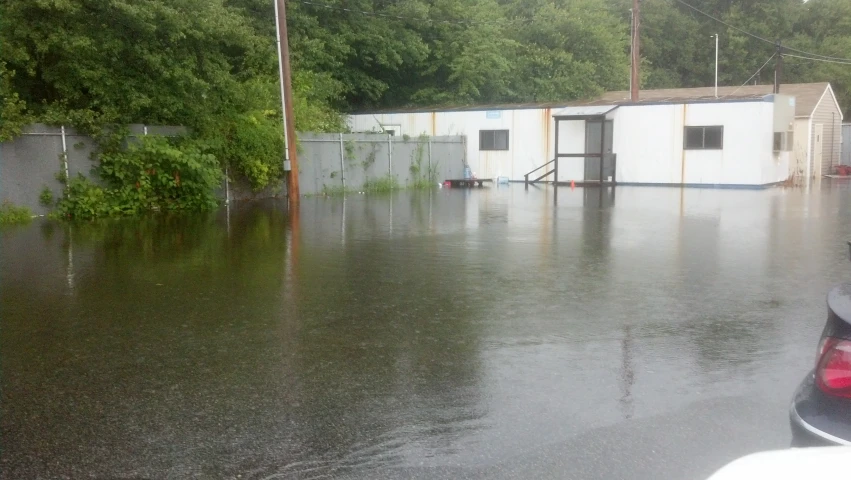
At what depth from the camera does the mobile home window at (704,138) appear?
31000 mm

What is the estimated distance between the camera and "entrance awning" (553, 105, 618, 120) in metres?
32.4

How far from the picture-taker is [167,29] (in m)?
19.5

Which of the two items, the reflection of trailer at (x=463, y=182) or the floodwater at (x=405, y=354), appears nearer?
the floodwater at (x=405, y=354)

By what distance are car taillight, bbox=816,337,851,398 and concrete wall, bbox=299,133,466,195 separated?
23.3 meters

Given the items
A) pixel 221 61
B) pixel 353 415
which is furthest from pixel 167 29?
pixel 353 415

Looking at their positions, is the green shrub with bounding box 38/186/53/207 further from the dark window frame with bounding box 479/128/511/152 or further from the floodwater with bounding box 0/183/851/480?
the dark window frame with bounding box 479/128/511/152

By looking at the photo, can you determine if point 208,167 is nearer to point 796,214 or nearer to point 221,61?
point 221,61

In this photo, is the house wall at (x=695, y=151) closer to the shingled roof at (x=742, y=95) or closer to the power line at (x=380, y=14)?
the shingled roof at (x=742, y=95)

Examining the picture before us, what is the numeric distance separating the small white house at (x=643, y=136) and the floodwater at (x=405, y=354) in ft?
56.9

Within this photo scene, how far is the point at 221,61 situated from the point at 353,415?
17.5 meters

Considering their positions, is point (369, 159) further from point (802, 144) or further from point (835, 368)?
point (835, 368)

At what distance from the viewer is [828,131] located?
39.8m

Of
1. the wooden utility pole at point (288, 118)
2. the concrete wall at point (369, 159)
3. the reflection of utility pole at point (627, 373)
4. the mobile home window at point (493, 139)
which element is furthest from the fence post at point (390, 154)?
the reflection of utility pole at point (627, 373)

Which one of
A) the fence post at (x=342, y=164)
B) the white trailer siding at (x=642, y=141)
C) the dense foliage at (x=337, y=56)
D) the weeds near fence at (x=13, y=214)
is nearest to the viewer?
the weeds near fence at (x=13, y=214)
